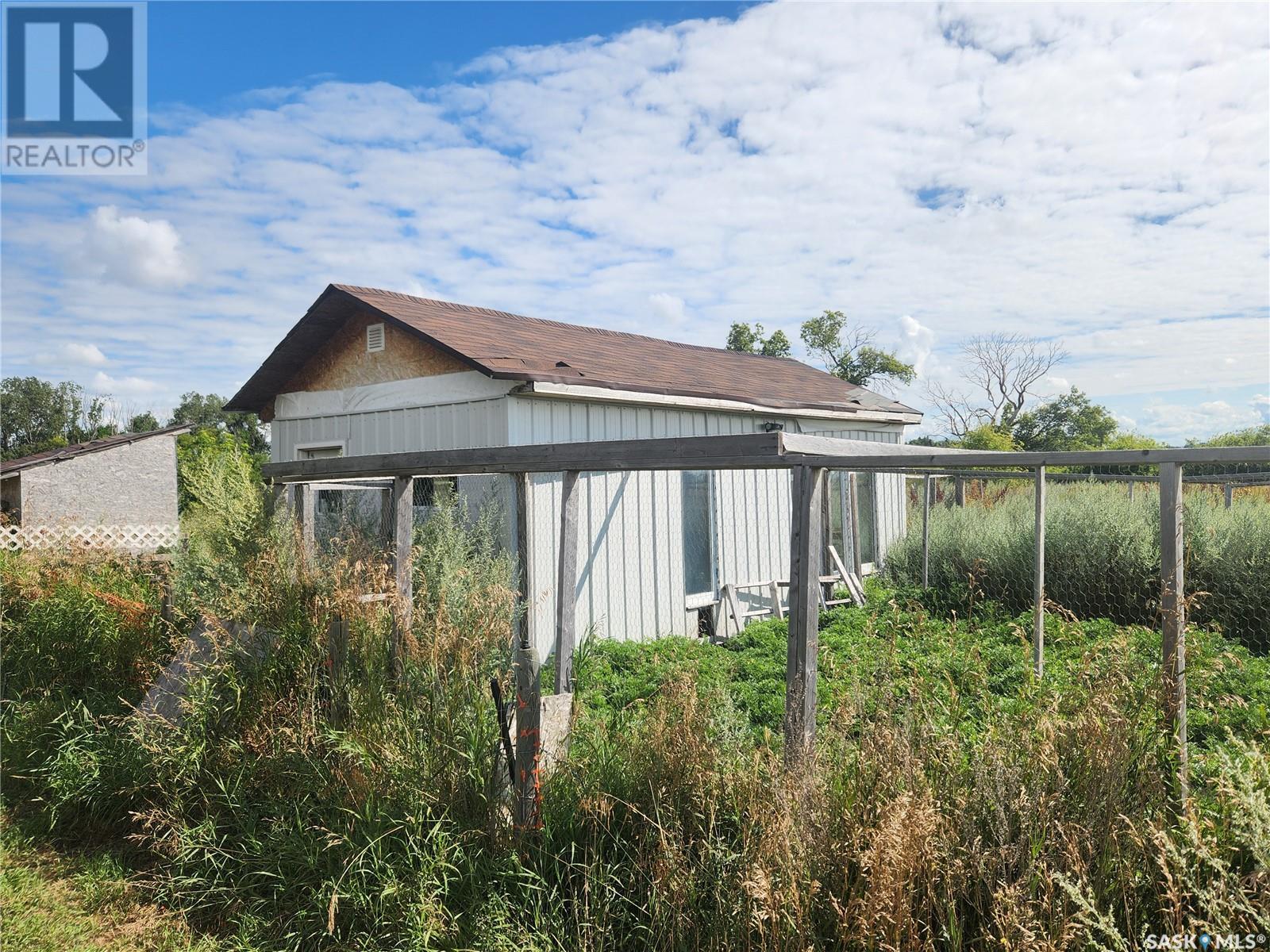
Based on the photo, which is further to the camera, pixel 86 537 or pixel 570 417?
pixel 86 537

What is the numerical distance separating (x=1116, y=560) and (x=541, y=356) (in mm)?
6400

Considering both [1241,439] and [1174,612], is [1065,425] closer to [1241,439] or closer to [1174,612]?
[1241,439]

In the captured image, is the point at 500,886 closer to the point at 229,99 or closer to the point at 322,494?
the point at 322,494

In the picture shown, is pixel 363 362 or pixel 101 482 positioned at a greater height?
pixel 363 362

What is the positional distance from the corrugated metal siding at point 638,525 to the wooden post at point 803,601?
3.76 metres

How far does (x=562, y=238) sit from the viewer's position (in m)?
12.3

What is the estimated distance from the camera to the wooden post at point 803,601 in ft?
10.4

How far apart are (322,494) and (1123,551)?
8789mm

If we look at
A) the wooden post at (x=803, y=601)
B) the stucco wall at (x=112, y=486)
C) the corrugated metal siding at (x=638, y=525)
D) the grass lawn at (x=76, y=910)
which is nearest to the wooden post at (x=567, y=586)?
the wooden post at (x=803, y=601)

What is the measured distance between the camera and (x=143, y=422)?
1575 inches

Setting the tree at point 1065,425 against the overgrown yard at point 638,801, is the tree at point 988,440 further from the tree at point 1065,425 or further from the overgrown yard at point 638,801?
the overgrown yard at point 638,801

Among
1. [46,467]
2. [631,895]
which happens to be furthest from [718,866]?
[46,467]

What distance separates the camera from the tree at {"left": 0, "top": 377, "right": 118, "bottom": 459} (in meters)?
38.7

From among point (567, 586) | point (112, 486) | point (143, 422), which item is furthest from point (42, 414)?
point (567, 586)
